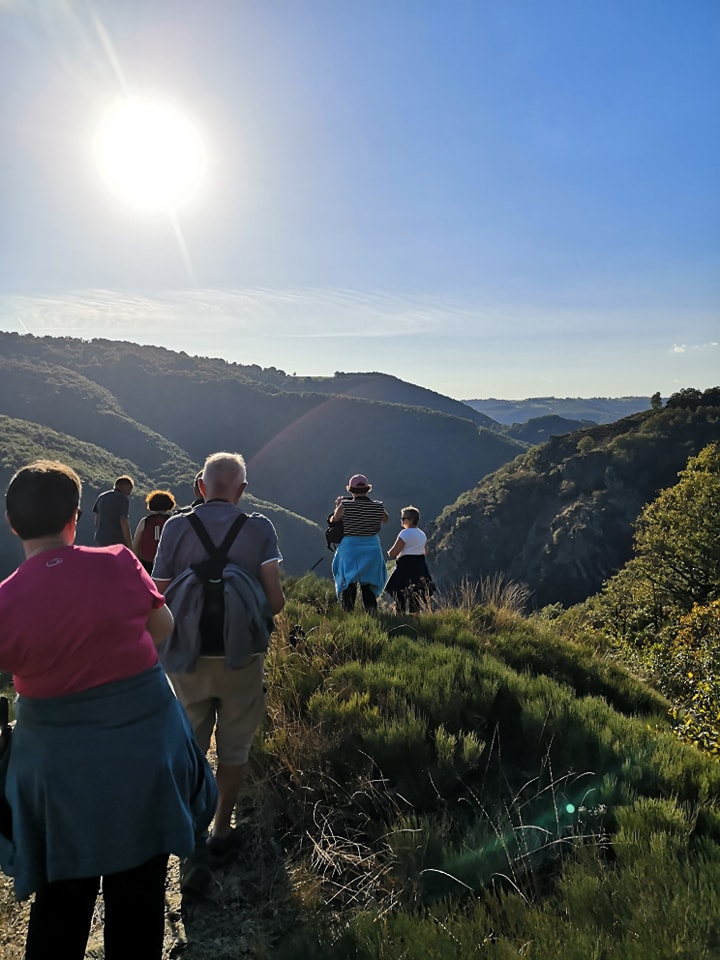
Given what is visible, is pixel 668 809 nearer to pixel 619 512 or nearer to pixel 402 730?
pixel 402 730

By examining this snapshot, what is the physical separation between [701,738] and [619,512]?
60906 mm

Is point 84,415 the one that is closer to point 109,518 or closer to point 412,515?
point 109,518

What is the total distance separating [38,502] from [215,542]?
1.08 metres

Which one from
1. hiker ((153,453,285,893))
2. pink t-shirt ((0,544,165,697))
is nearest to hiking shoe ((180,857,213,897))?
hiker ((153,453,285,893))

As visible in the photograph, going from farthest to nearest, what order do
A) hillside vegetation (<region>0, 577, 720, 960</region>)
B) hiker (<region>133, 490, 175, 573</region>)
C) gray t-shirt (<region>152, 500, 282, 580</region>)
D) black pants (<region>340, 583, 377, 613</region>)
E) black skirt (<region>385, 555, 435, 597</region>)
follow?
black skirt (<region>385, 555, 435, 597</region>)
black pants (<region>340, 583, 377, 613</region>)
hiker (<region>133, 490, 175, 573</region>)
gray t-shirt (<region>152, 500, 282, 580</region>)
hillside vegetation (<region>0, 577, 720, 960</region>)

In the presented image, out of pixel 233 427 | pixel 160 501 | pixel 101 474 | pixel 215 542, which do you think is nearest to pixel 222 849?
pixel 215 542

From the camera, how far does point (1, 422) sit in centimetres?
8681

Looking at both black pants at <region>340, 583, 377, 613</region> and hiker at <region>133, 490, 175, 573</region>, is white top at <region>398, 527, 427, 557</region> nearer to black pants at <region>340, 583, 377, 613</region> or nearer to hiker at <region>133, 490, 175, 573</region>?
black pants at <region>340, 583, 377, 613</region>

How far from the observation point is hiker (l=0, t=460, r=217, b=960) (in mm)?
1529

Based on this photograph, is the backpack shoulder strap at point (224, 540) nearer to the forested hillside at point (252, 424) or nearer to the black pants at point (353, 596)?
the black pants at point (353, 596)

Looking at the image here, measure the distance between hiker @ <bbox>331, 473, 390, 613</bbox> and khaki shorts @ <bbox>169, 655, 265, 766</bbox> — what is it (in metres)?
3.03

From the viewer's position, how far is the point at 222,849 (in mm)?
2742

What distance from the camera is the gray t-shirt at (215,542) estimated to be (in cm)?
264

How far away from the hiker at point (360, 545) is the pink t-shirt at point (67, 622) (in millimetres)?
4121
